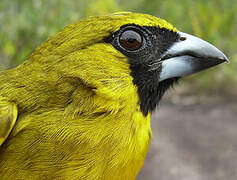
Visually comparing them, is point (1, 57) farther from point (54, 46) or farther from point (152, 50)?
point (152, 50)

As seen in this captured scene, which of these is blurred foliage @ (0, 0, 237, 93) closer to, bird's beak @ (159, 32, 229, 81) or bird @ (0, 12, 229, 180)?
bird @ (0, 12, 229, 180)

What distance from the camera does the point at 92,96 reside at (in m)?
2.00

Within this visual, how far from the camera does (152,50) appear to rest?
7.30 feet

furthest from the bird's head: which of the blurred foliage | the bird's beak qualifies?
the blurred foliage

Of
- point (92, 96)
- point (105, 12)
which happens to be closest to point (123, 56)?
point (92, 96)

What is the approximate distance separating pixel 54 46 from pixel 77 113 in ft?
1.83

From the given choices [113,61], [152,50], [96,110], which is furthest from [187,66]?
[96,110]

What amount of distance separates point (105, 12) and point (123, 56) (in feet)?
10.4

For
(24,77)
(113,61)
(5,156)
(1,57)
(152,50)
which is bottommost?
(5,156)

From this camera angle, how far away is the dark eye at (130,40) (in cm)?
213

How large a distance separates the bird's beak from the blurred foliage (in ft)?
7.09

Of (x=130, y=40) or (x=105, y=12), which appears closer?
(x=130, y=40)

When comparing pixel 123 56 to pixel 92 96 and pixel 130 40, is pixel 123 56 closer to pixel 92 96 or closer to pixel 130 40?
pixel 130 40

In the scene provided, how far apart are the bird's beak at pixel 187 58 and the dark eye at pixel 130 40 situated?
233 mm
